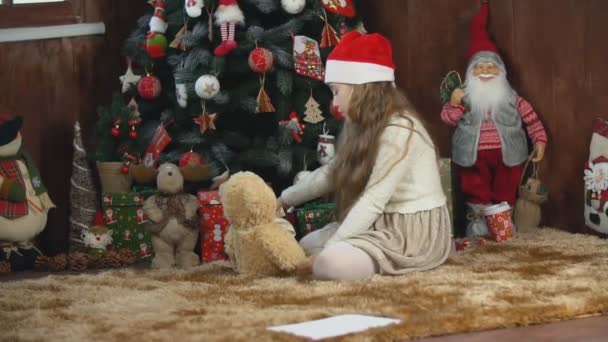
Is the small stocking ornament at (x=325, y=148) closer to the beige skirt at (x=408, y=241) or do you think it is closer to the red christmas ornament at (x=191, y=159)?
the red christmas ornament at (x=191, y=159)

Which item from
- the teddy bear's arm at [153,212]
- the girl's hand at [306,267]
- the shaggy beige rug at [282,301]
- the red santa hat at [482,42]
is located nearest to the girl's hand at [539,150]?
the red santa hat at [482,42]

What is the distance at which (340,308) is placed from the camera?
2.57 meters

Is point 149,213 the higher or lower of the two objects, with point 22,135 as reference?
lower

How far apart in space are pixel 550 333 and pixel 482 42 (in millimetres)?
2076

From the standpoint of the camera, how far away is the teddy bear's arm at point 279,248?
3074 millimetres

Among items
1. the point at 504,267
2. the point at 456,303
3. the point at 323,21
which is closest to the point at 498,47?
the point at 323,21

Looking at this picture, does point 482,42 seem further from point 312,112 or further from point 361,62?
point 361,62

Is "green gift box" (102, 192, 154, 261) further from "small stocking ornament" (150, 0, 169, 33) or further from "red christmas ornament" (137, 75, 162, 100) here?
"small stocking ornament" (150, 0, 169, 33)

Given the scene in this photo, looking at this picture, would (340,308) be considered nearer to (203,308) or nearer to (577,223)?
(203,308)

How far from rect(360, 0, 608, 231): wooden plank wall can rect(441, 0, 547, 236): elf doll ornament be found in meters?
0.08

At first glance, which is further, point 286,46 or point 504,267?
point 286,46

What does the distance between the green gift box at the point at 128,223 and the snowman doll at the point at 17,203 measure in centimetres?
27

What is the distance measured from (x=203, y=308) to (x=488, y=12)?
2.23 meters

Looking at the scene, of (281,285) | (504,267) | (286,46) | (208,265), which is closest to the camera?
(281,285)
